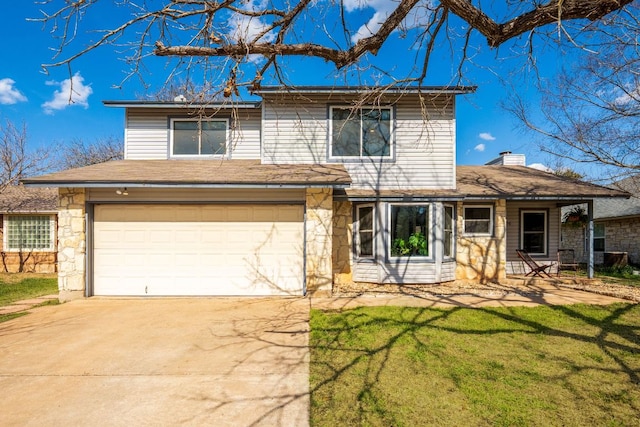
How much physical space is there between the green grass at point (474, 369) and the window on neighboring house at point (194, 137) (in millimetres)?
7188

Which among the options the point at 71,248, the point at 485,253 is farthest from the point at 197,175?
the point at 485,253

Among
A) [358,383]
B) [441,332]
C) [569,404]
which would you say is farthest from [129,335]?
[569,404]

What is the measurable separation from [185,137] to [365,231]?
653 cm

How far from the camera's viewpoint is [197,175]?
864cm

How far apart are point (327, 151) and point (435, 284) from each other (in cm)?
498

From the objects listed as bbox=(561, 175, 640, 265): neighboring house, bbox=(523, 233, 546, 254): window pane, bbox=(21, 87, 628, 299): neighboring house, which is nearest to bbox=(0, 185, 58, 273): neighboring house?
bbox=(21, 87, 628, 299): neighboring house

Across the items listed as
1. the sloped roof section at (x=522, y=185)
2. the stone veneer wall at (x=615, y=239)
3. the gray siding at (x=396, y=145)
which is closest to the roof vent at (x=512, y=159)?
the sloped roof section at (x=522, y=185)

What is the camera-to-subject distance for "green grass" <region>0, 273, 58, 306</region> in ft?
30.8

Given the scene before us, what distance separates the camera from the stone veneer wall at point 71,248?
8.25 m

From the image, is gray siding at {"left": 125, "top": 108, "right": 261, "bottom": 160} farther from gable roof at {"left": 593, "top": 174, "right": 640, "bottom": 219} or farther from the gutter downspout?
gable roof at {"left": 593, "top": 174, "right": 640, "bottom": 219}

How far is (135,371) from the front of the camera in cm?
436

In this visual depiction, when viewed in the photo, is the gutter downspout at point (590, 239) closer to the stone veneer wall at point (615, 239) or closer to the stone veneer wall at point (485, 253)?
the stone veneer wall at point (485, 253)

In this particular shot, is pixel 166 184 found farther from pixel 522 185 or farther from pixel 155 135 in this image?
pixel 522 185

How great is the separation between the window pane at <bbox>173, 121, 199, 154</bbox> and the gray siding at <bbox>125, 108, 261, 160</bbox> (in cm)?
25
